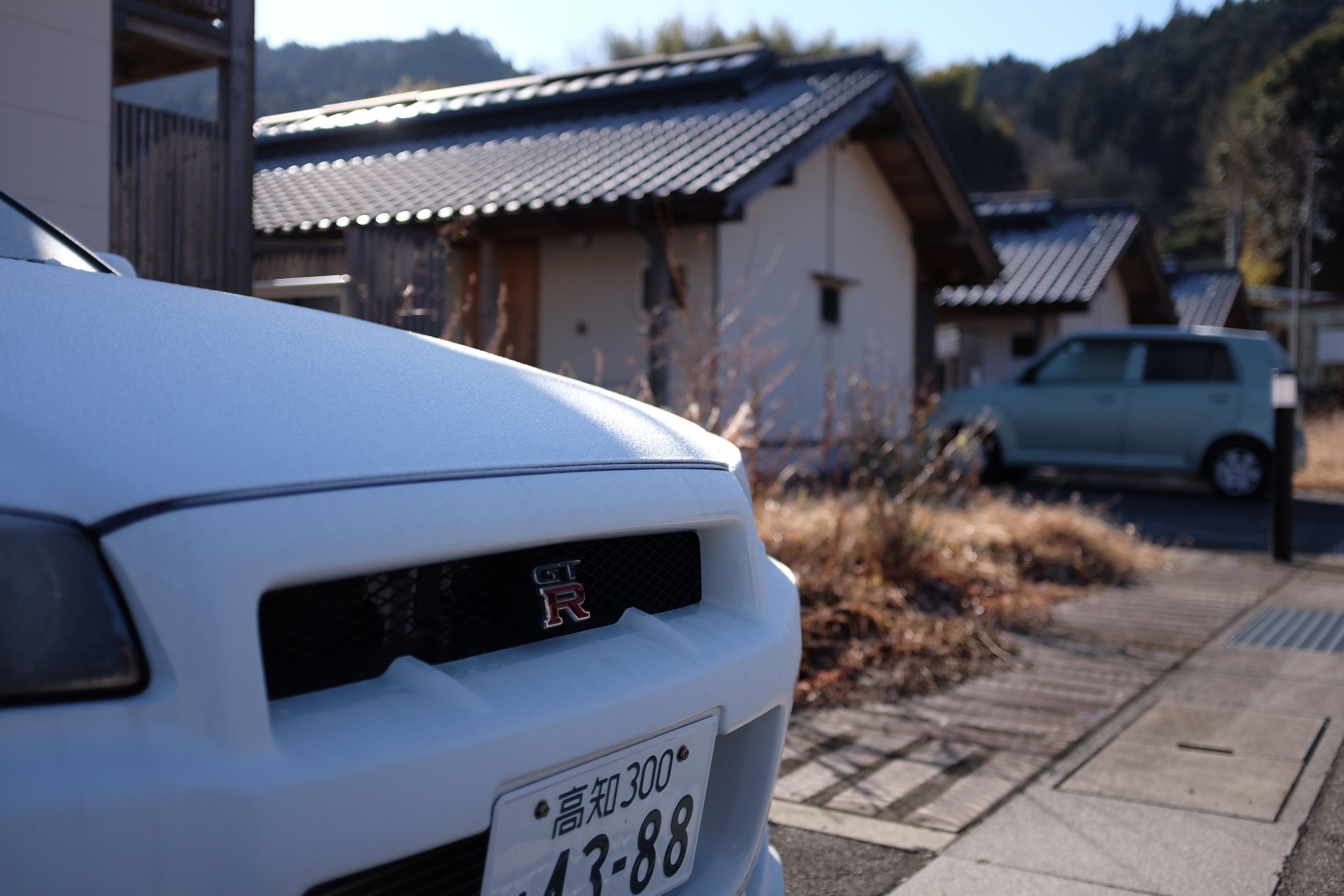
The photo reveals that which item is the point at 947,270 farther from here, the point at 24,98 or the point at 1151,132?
the point at 1151,132

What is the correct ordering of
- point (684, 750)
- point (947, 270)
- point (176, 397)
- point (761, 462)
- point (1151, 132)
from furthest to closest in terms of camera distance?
point (1151, 132) < point (947, 270) < point (761, 462) < point (684, 750) < point (176, 397)

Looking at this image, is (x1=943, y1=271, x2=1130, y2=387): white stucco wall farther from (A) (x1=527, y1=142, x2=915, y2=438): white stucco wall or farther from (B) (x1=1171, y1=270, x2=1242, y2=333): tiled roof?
(B) (x1=1171, y1=270, x2=1242, y2=333): tiled roof

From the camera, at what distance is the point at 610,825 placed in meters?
1.38

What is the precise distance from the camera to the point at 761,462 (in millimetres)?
5656

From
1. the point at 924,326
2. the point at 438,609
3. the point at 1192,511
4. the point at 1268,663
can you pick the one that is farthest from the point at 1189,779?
the point at 924,326

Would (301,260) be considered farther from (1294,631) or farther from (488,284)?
(1294,631)

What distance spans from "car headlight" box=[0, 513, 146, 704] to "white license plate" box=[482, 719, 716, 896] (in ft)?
1.32

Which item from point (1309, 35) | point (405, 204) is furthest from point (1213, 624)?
point (1309, 35)

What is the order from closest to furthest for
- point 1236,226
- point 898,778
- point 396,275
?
1. point 898,778
2. point 396,275
3. point 1236,226

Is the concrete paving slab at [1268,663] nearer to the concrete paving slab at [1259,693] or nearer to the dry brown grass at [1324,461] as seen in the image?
the concrete paving slab at [1259,693]

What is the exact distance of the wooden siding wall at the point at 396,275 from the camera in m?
5.93

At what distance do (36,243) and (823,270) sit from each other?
36.3ft

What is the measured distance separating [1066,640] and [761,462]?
1.63 m

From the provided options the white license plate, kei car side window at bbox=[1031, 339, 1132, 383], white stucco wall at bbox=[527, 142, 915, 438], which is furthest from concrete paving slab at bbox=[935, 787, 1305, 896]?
kei car side window at bbox=[1031, 339, 1132, 383]
